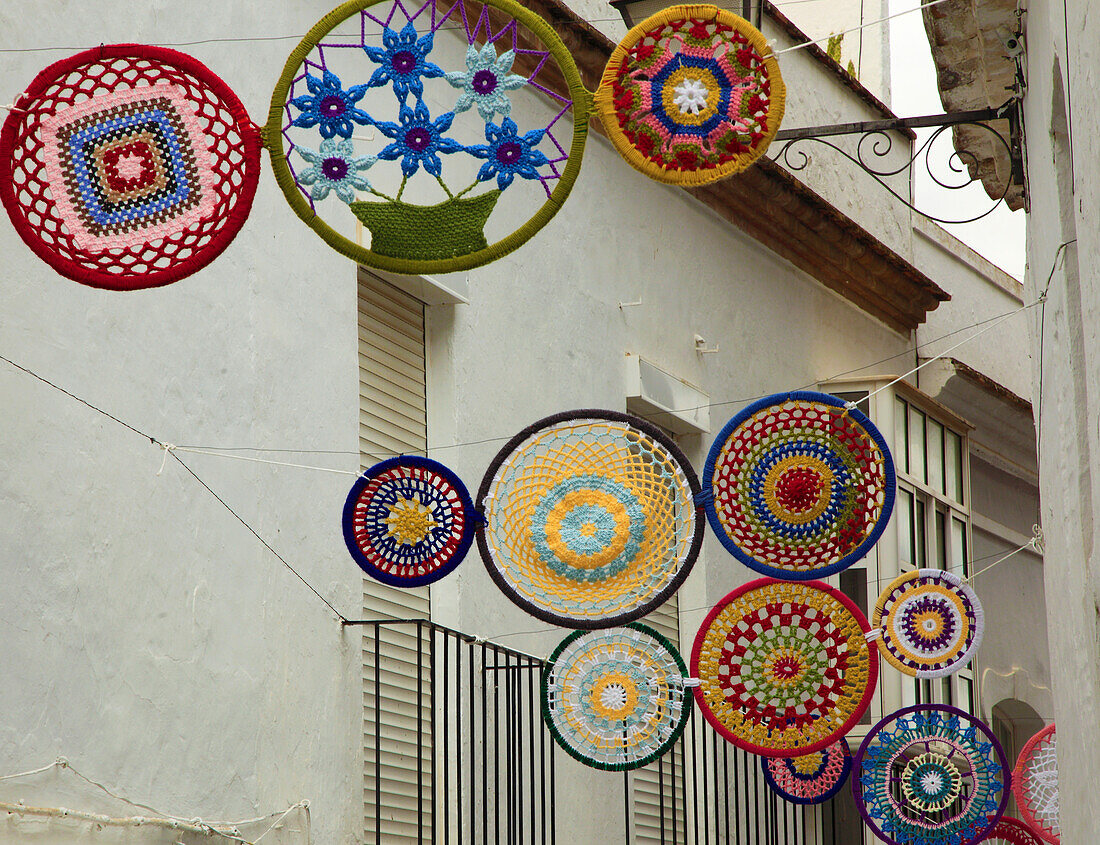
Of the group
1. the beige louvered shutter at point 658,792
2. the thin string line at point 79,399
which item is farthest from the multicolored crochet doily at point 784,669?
the beige louvered shutter at point 658,792

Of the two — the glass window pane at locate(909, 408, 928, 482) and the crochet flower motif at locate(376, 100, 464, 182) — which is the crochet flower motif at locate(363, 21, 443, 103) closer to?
the crochet flower motif at locate(376, 100, 464, 182)

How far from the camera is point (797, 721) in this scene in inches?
251

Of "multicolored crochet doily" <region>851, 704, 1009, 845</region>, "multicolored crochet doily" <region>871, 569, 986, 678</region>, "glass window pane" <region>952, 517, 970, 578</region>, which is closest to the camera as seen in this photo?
"multicolored crochet doily" <region>871, 569, 986, 678</region>

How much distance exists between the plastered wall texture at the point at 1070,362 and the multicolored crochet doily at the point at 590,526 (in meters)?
1.24

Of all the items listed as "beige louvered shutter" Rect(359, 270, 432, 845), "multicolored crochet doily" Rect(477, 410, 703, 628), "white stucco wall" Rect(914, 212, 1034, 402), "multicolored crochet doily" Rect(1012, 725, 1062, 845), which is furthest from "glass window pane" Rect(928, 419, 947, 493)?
"multicolored crochet doily" Rect(477, 410, 703, 628)

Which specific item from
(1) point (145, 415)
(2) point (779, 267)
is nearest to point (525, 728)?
(1) point (145, 415)

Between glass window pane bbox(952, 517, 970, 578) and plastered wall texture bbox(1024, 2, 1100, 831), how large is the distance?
19.7 feet

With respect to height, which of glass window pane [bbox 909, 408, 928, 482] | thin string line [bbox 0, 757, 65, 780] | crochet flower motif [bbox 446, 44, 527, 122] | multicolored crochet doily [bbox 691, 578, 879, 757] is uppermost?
glass window pane [bbox 909, 408, 928, 482]

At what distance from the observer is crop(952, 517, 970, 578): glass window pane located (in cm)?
1257

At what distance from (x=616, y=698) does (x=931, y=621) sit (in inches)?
70.1

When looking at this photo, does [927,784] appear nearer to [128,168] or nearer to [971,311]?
[128,168]

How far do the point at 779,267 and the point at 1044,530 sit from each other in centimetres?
588

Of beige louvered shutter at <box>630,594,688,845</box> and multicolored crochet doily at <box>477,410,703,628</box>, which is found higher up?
multicolored crochet doily at <box>477,410,703,628</box>

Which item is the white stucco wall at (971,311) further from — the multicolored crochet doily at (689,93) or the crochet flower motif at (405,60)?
the crochet flower motif at (405,60)
